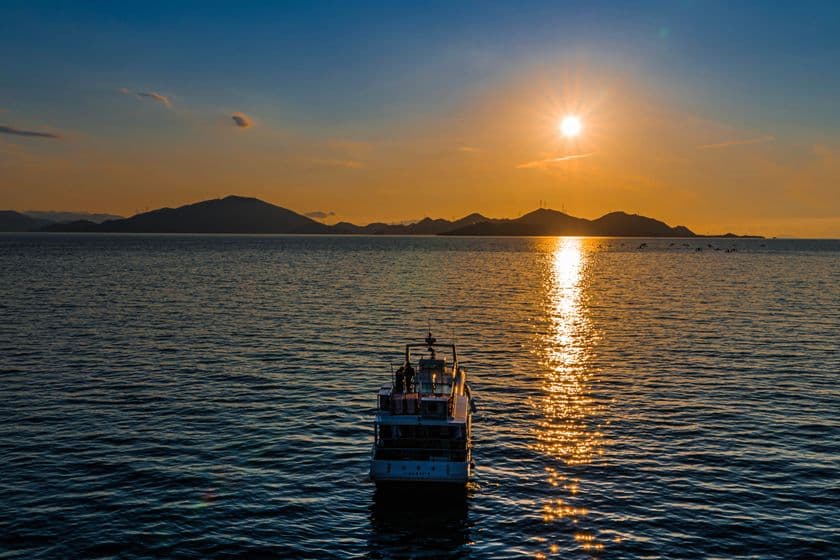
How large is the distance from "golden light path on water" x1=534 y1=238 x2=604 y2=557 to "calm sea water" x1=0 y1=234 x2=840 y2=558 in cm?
22

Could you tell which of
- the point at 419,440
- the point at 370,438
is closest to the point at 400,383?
the point at 419,440

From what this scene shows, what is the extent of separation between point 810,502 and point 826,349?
4724cm

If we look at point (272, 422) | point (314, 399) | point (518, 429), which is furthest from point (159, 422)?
point (518, 429)

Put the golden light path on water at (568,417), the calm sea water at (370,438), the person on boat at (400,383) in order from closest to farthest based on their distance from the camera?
the calm sea water at (370,438)
the golden light path on water at (568,417)
the person on boat at (400,383)

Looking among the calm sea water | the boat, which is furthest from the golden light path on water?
the boat

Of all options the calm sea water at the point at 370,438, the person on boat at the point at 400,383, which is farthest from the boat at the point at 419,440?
the calm sea water at the point at 370,438

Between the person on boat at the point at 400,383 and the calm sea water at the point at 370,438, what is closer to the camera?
the calm sea water at the point at 370,438

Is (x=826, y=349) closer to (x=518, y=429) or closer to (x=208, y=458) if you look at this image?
(x=518, y=429)

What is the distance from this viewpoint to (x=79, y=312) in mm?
95750

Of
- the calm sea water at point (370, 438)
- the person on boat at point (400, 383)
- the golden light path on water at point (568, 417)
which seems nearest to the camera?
the calm sea water at point (370, 438)

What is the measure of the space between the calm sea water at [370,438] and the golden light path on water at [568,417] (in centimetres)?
22

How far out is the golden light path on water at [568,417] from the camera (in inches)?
1326

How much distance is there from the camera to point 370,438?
1708 inches

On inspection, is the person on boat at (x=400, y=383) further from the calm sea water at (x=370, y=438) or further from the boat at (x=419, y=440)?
the calm sea water at (x=370, y=438)
